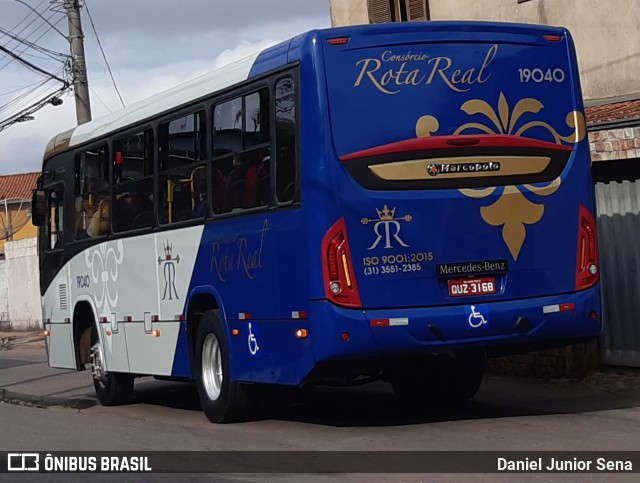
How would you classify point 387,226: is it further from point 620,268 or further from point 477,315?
point 620,268

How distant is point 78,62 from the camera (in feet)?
76.2

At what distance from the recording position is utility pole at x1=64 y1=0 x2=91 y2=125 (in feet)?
76.1

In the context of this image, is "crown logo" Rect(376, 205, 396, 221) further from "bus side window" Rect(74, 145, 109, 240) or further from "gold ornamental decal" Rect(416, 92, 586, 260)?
"bus side window" Rect(74, 145, 109, 240)

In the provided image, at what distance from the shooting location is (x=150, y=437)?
1111 cm

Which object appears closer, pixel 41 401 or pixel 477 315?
pixel 477 315

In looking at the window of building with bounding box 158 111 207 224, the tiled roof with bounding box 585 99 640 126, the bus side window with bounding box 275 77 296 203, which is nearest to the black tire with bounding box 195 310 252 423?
the window of building with bounding box 158 111 207 224

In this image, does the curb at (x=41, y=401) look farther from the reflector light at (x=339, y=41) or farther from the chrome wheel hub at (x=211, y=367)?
the reflector light at (x=339, y=41)

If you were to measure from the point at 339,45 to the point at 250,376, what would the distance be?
3.16 m

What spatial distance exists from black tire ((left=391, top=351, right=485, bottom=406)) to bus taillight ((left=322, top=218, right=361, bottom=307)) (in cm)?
254

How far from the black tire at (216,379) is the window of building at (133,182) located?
1.72 metres

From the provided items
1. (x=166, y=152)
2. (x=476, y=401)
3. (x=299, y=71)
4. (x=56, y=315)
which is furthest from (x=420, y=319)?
(x=56, y=315)

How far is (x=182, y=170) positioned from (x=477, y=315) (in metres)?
3.83

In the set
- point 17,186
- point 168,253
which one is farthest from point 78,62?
point 17,186

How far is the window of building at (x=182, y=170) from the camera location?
12.1m
